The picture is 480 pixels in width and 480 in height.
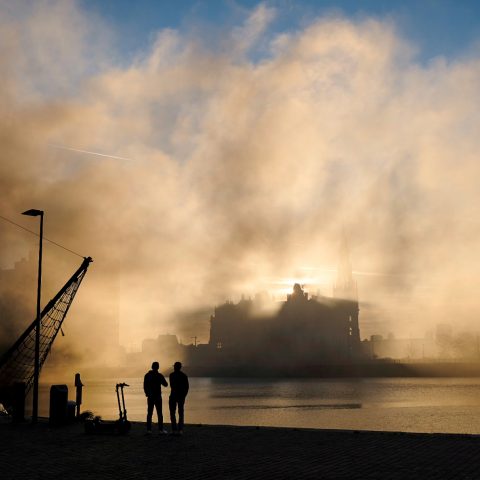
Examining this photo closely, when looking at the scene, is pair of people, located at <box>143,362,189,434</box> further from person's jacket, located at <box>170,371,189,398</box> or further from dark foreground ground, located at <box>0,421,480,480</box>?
dark foreground ground, located at <box>0,421,480,480</box>

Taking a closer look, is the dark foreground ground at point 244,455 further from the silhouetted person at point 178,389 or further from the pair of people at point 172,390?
the silhouetted person at point 178,389

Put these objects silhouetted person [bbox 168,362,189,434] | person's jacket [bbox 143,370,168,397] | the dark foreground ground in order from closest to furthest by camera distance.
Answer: the dark foreground ground → silhouetted person [bbox 168,362,189,434] → person's jacket [bbox 143,370,168,397]

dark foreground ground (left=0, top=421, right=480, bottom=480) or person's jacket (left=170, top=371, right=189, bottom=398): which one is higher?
person's jacket (left=170, top=371, right=189, bottom=398)

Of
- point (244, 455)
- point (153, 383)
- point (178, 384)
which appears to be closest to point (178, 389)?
point (178, 384)

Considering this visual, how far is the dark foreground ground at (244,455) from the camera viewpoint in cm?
1362

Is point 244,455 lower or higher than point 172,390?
lower

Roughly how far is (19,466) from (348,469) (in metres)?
8.11

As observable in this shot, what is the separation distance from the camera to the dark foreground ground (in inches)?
536

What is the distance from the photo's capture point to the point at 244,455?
1644cm

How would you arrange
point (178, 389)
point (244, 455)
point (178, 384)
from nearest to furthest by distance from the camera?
point (244, 455) < point (178, 384) < point (178, 389)

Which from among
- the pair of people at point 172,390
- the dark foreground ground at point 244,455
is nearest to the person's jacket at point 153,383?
the pair of people at point 172,390

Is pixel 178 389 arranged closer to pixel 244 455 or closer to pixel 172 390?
pixel 172 390

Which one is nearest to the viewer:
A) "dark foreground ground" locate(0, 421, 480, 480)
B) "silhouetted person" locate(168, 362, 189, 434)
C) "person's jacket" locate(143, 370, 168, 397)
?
"dark foreground ground" locate(0, 421, 480, 480)

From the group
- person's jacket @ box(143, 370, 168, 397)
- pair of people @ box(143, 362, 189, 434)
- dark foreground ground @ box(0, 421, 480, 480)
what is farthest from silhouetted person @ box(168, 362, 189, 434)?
dark foreground ground @ box(0, 421, 480, 480)
